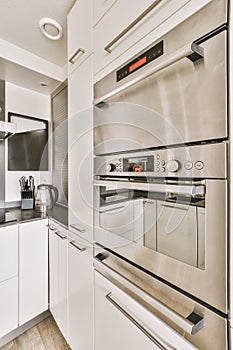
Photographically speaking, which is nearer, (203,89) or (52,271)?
(203,89)

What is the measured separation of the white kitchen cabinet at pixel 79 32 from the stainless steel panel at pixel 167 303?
44.0 inches

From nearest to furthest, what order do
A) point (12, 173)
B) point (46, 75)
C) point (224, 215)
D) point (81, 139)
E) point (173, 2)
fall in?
point (224, 215)
point (173, 2)
point (81, 139)
point (46, 75)
point (12, 173)

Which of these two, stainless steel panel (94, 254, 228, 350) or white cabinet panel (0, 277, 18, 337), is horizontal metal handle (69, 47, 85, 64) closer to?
stainless steel panel (94, 254, 228, 350)

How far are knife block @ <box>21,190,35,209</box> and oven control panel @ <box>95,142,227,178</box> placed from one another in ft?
4.79

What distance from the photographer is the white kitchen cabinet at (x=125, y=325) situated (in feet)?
2.13

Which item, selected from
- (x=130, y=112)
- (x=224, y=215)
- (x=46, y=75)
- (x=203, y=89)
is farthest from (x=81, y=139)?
(x=46, y=75)

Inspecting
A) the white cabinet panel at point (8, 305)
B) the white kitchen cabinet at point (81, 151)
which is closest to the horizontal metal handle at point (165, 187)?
the white kitchen cabinet at point (81, 151)

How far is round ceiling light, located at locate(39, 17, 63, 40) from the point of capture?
1.42 metres

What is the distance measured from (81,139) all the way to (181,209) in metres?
0.77

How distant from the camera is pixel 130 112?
0.84 m

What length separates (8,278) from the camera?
1.50m

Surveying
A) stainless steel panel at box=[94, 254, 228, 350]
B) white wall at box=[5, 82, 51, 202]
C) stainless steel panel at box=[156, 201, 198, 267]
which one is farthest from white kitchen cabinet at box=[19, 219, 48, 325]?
stainless steel panel at box=[156, 201, 198, 267]

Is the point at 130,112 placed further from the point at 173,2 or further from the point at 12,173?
the point at 12,173

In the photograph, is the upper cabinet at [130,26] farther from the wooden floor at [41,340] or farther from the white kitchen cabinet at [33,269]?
the wooden floor at [41,340]
